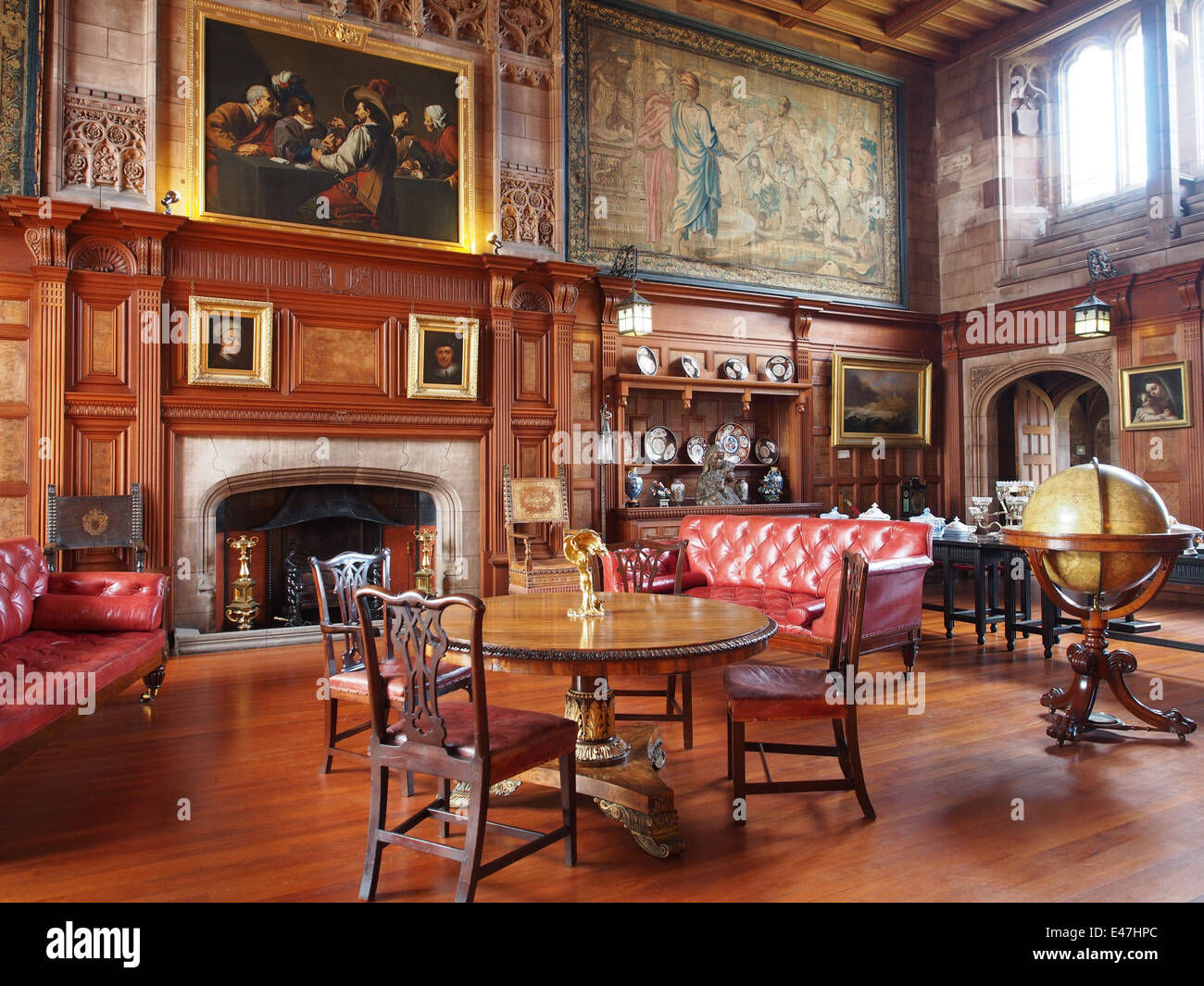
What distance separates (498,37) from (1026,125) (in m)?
6.60

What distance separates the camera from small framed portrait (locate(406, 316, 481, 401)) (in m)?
7.19

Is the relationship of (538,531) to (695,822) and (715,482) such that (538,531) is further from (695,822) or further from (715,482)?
(695,822)

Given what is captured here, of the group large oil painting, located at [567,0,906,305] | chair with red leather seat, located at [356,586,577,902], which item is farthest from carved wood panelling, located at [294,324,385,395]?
chair with red leather seat, located at [356,586,577,902]

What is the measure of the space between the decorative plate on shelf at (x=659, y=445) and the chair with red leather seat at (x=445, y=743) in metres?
6.19

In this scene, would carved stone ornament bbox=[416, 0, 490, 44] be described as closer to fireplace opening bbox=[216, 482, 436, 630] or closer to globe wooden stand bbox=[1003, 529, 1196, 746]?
fireplace opening bbox=[216, 482, 436, 630]

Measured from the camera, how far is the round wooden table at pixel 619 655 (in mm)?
2691

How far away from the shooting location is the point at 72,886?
100 inches

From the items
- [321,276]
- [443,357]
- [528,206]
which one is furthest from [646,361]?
[321,276]

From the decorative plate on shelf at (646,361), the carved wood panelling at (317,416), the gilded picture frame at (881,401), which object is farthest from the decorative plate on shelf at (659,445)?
the gilded picture frame at (881,401)

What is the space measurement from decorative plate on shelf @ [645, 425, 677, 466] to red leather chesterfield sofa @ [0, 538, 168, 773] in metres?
5.16

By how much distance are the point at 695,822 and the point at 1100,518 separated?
244 cm

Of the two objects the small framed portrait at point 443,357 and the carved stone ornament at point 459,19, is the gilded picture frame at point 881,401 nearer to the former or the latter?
A: the small framed portrait at point 443,357

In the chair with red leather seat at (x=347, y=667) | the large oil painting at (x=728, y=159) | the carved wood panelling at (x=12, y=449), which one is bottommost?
the chair with red leather seat at (x=347, y=667)

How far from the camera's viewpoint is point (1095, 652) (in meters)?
4.05
